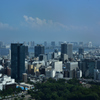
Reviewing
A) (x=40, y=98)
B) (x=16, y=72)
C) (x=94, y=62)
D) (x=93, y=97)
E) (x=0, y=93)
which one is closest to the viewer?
(x=93, y=97)

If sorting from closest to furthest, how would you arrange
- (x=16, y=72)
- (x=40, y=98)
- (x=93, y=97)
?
(x=93, y=97) → (x=40, y=98) → (x=16, y=72)

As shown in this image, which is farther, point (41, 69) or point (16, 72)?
point (41, 69)

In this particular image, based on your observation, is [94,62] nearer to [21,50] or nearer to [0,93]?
[21,50]

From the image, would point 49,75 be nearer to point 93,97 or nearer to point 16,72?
point 16,72

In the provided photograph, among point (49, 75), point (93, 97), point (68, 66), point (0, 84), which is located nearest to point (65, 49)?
point (68, 66)

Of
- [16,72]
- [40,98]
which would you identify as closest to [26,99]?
[40,98]

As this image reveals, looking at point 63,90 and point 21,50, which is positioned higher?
Result: point 21,50
